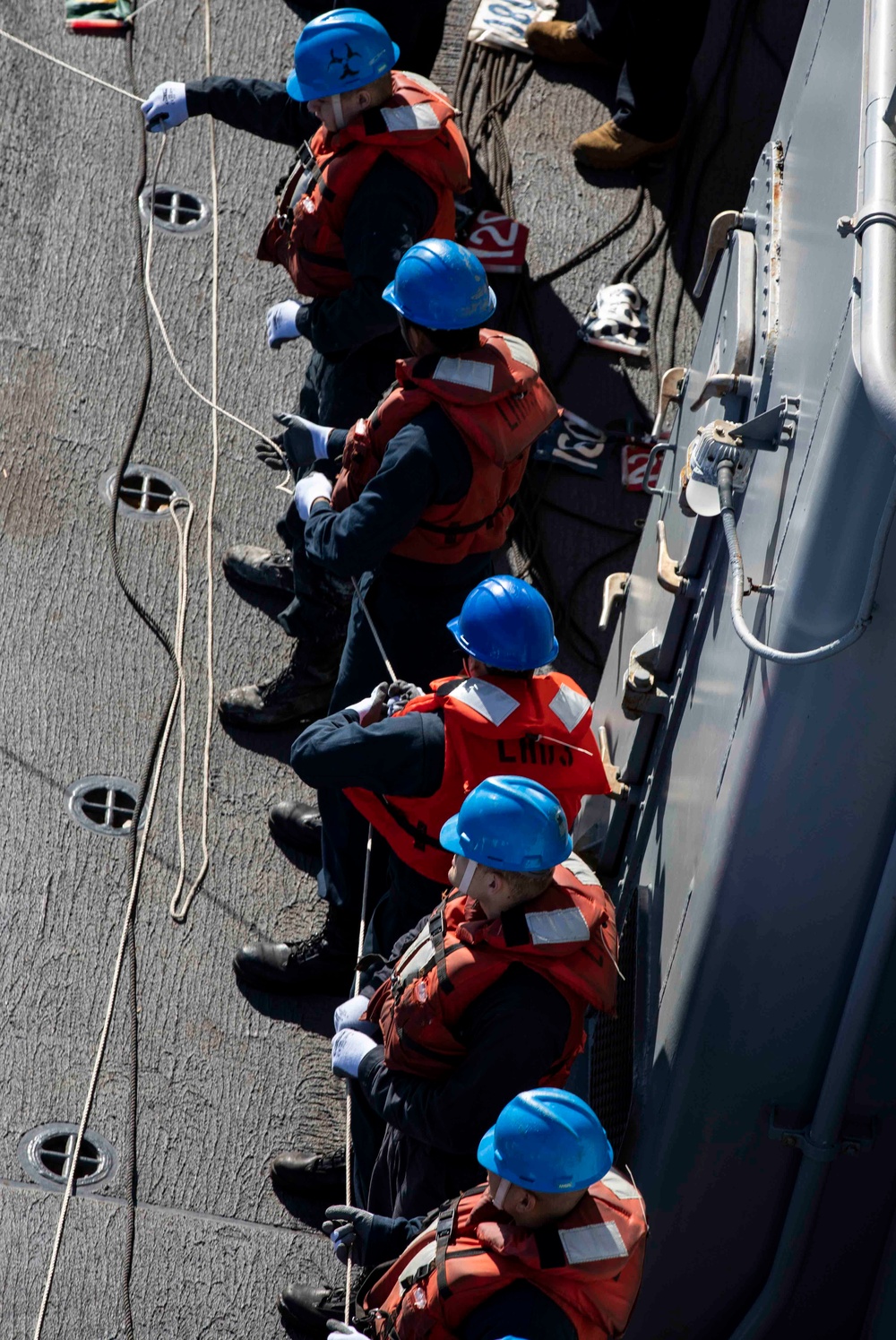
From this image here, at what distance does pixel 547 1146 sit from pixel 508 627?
146 centimetres

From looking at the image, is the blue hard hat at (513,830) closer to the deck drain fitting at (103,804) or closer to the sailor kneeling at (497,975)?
the sailor kneeling at (497,975)

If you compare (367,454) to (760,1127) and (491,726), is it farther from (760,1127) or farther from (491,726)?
(760,1127)

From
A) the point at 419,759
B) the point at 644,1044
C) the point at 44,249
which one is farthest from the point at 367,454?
the point at 44,249

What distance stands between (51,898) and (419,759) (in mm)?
1577

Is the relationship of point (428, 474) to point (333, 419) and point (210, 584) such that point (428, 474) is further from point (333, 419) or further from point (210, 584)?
point (210, 584)

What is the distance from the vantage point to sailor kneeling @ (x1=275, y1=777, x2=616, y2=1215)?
338cm

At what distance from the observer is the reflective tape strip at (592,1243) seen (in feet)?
9.57

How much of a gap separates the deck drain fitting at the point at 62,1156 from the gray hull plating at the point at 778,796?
5.20 ft

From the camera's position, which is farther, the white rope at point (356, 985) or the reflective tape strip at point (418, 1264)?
the white rope at point (356, 985)

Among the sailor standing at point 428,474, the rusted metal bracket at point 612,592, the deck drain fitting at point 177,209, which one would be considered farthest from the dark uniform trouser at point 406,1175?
the deck drain fitting at point 177,209

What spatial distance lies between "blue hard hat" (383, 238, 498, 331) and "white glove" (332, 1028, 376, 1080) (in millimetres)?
2041

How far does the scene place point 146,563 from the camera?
226 inches

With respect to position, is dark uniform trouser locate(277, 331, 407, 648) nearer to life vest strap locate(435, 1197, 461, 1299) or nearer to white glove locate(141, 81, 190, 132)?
white glove locate(141, 81, 190, 132)

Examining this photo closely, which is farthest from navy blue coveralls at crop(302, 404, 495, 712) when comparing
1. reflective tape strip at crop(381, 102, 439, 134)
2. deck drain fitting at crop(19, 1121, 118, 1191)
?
deck drain fitting at crop(19, 1121, 118, 1191)
